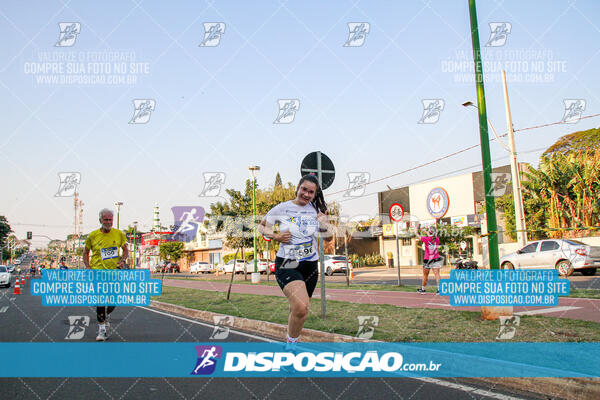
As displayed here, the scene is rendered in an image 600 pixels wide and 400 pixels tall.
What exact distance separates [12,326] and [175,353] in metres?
4.44

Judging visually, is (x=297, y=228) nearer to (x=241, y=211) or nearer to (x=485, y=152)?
(x=485, y=152)

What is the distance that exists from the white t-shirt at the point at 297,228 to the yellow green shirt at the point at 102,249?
327 centimetres

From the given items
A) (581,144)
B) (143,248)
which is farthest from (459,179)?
(143,248)

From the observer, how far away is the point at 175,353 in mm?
5930

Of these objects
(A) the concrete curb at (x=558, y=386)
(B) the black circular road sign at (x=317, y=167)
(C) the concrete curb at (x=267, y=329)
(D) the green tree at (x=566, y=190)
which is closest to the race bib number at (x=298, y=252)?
(C) the concrete curb at (x=267, y=329)

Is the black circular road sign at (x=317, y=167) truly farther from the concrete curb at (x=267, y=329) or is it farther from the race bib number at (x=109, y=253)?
the race bib number at (x=109, y=253)

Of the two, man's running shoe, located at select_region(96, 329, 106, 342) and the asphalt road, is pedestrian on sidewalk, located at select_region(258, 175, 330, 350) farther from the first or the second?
man's running shoe, located at select_region(96, 329, 106, 342)

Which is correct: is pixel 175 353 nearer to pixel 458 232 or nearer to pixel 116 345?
pixel 116 345

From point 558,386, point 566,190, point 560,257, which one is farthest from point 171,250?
point 558,386

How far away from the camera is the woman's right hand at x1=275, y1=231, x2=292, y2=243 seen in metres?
4.65

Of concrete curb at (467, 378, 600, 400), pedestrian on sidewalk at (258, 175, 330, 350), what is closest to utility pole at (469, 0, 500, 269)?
concrete curb at (467, 378, 600, 400)

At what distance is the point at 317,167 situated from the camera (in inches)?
345

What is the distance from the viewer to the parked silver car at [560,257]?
15414 millimetres

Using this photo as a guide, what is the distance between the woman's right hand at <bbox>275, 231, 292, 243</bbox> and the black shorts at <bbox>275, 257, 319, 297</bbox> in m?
0.26
